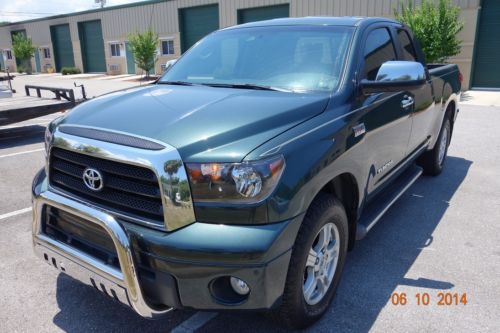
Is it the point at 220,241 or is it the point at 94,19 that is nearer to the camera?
the point at 220,241

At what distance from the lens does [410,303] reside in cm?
294

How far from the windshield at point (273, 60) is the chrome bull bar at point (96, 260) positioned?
144 centimetres

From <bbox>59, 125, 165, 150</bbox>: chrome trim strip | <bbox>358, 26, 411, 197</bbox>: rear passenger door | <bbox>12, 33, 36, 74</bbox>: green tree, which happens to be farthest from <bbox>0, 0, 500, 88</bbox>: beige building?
<bbox>59, 125, 165, 150</bbox>: chrome trim strip

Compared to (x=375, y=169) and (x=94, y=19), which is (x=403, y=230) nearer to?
(x=375, y=169)

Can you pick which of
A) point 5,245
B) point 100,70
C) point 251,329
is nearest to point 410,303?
point 251,329

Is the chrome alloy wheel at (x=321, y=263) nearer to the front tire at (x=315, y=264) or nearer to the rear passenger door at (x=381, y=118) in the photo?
the front tire at (x=315, y=264)

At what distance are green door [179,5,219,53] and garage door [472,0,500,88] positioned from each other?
48.3ft

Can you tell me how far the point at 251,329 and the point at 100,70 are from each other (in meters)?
37.7

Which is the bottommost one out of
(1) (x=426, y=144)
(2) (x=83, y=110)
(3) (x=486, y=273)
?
(3) (x=486, y=273)

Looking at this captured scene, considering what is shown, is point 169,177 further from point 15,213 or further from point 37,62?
point 37,62

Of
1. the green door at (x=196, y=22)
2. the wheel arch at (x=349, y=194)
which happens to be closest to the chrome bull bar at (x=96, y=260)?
the wheel arch at (x=349, y=194)

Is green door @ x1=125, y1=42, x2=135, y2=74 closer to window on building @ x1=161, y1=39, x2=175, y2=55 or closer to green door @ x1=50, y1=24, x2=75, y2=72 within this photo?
window on building @ x1=161, y1=39, x2=175, y2=55

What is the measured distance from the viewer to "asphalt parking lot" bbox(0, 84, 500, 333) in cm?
271

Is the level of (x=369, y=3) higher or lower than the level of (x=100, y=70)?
higher
